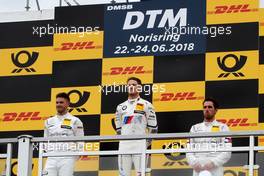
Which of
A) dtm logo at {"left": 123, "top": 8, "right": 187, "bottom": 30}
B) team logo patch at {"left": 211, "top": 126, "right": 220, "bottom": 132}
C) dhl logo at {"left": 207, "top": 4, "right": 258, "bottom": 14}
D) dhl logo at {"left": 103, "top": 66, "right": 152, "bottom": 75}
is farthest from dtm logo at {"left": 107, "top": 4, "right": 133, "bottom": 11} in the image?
team logo patch at {"left": 211, "top": 126, "right": 220, "bottom": 132}

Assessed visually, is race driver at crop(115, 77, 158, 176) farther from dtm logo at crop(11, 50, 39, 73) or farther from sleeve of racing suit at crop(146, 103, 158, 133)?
dtm logo at crop(11, 50, 39, 73)

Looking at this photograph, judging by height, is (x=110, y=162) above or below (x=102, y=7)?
below

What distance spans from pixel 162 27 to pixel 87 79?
1.27 m

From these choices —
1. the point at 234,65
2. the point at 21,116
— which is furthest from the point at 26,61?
the point at 234,65

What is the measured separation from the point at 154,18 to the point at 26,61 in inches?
78.0

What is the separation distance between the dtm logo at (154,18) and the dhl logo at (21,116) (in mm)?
1736

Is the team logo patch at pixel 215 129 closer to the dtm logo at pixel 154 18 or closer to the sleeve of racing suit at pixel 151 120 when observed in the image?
the sleeve of racing suit at pixel 151 120

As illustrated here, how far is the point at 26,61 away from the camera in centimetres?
1469

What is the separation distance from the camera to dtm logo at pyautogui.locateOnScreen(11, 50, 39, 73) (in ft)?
48.1

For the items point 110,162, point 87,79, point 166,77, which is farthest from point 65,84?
point 110,162

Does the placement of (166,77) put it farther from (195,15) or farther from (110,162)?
(110,162)

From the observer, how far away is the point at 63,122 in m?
12.4

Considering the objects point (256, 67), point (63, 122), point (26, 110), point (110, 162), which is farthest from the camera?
point (26, 110)

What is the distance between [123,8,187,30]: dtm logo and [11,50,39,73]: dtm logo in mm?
1414
